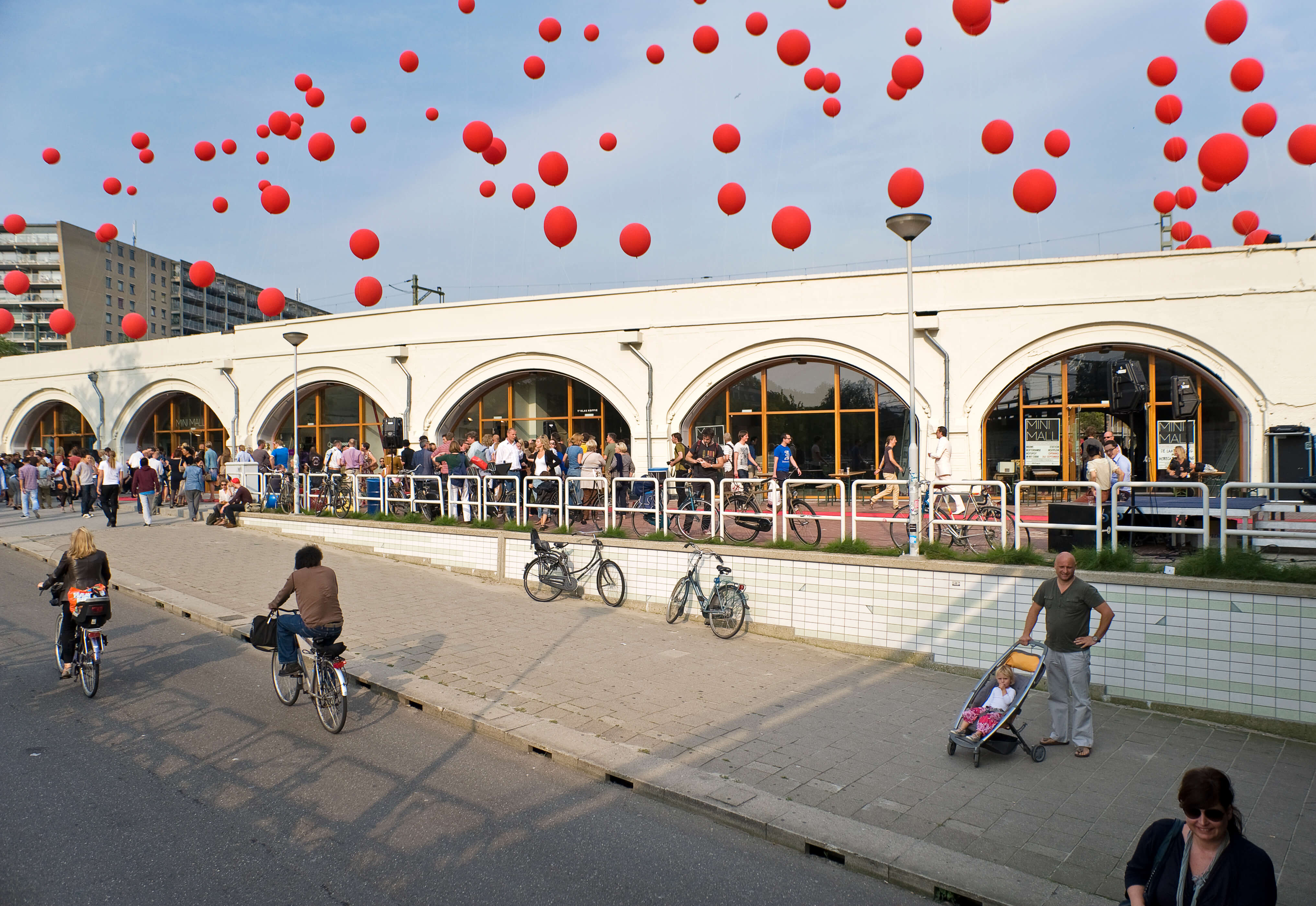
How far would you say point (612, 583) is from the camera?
11.2 meters

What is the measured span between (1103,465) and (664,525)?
546 cm

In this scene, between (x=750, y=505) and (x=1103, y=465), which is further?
(x=750, y=505)

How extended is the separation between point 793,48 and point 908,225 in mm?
5016

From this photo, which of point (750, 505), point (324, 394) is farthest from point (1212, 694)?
point (324, 394)

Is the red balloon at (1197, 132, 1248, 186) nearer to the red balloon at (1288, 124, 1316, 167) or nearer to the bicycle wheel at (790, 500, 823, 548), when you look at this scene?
the red balloon at (1288, 124, 1316, 167)

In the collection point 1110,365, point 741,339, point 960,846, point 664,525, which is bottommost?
point 960,846

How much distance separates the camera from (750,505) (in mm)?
11273

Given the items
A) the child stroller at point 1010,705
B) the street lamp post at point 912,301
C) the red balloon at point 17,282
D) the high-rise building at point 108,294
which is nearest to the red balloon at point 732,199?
the street lamp post at point 912,301

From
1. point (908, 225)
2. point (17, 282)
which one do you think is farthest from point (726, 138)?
point (17, 282)

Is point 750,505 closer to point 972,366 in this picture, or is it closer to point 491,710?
point 491,710

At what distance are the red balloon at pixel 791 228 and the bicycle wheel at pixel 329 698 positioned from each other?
956cm

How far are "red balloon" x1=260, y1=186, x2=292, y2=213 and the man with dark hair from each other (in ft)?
33.6

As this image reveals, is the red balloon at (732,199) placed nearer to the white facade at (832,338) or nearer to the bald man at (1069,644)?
the white facade at (832,338)

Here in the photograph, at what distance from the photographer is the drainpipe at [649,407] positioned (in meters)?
19.8
